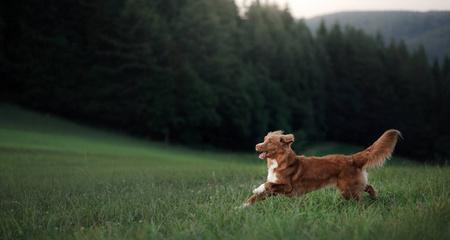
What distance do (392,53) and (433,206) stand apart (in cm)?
8376

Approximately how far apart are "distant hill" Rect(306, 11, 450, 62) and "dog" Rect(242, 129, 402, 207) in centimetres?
7166

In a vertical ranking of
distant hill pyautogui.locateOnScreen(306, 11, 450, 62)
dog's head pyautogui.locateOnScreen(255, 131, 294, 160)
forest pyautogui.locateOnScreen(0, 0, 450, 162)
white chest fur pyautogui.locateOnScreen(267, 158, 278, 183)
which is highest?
distant hill pyautogui.locateOnScreen(306, 11, 450, 62)

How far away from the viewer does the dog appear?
740 centimetres

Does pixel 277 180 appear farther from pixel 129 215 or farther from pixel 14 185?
pixel 14 185

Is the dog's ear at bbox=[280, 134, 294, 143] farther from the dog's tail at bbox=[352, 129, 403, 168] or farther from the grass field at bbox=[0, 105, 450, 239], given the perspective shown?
the dog's tail at bbox=[352, 129, 403, 168]

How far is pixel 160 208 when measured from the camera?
7.99m

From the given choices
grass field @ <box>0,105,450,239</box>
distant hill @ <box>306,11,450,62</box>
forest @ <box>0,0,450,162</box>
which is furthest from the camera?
distant hill @ <box>306,11,450,62</box>

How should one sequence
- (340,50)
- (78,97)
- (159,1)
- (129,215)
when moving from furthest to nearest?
1. (340,50)
2. (159,1)
3. (78,97)
4. (129,215)

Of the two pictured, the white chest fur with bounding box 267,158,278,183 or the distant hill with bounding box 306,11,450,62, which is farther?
the distant hill with bounding box 306,11,450,62

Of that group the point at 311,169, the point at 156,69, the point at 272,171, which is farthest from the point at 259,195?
the point at 156,69

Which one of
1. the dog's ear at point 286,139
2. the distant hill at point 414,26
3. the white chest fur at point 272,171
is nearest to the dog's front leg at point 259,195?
the white chest fur at point 272,171

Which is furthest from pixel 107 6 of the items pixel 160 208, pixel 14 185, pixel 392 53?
pixel 392 53

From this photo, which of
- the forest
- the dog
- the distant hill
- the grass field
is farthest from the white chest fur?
the distant hill

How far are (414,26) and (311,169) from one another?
14264cm
